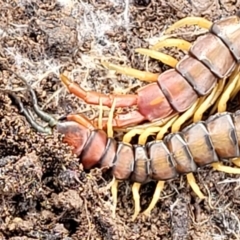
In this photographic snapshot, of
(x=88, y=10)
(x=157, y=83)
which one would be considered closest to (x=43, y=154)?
(x=157, y=83)

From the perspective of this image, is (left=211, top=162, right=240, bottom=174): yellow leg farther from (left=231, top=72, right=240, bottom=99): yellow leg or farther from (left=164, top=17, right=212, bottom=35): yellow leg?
(left=164, top=17, right=212, bottom=35): yellow leg

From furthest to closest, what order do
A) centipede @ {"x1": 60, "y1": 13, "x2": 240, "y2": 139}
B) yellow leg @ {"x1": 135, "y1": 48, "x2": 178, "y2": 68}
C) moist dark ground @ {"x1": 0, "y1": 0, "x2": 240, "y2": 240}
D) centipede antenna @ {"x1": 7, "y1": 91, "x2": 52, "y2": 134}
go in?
yellow leg @ {"x1": 135, "y1": 48, "x2": 178, "y2": 68}, centipede @ {"x1": 60, "y1": 13, "x2": 240, "y2": 139}, centipede antenna @ {"x1": 7, "y1": 91, "x2": 52, "y2": 134}, moist dark ground @ {"x1": 0, "y1": 0, "x2": 240, "y2": 240}

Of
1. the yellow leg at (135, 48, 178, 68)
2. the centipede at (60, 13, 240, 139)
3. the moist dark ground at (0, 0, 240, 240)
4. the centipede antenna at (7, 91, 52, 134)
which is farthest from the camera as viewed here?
the yellow leg at (135, 48, 178, 68)

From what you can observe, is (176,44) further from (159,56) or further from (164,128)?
(164,128)

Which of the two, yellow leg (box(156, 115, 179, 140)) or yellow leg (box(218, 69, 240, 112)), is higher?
yellow leg (box(218, 69, 240, 112))

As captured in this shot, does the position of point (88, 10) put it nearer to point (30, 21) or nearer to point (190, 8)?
point (30, 21)

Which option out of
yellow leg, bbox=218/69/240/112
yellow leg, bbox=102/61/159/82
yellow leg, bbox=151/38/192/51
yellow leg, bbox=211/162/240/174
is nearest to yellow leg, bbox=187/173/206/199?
yellow leg, bbox=211/162/240/174

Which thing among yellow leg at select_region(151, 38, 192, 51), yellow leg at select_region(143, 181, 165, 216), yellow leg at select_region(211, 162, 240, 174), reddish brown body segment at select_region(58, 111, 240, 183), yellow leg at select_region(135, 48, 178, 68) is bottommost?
yellow leg at select_region(143, 181, 165, 216)
